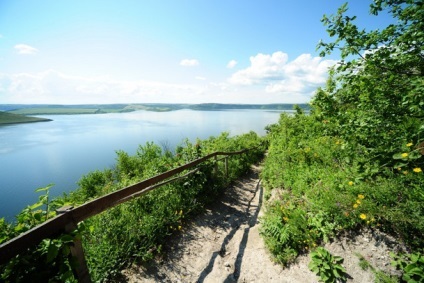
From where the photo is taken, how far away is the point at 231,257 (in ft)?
13.6

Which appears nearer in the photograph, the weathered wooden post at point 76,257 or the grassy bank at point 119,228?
the grassy bank at point 119,228

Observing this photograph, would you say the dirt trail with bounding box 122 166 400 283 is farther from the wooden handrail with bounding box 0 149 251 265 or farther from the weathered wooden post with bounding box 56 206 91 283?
the wooden handrail with bounding box 0 149 251 265

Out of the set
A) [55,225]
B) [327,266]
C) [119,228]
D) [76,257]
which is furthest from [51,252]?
[327,266]

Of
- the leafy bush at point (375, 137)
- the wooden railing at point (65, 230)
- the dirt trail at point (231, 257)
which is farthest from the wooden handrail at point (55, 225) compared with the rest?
the leafy bush at point (375, 137)

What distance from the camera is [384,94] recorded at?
121 inches

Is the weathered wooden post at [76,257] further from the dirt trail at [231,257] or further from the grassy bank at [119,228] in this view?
the dirt trail at [231,257]

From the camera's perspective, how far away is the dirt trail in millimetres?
3164

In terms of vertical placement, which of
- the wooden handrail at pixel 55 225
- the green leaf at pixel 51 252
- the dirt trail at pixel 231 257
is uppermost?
the wooden handrail at pixel 55 225

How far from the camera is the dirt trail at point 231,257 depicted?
3164 mm

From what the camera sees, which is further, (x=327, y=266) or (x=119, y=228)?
(x=119, y=228)

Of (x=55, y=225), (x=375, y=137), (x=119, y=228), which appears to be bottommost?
(x=119, y=228)

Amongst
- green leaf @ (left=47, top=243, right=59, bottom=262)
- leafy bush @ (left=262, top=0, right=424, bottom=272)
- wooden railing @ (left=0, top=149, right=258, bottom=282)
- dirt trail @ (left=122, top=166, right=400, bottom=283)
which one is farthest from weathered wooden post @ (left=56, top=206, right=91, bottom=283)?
leafy bush @ (left=262, top=0, right=424, bottom=272)

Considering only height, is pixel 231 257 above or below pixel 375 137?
below

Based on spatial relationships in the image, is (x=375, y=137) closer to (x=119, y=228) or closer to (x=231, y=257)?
(x=231, y=257)
